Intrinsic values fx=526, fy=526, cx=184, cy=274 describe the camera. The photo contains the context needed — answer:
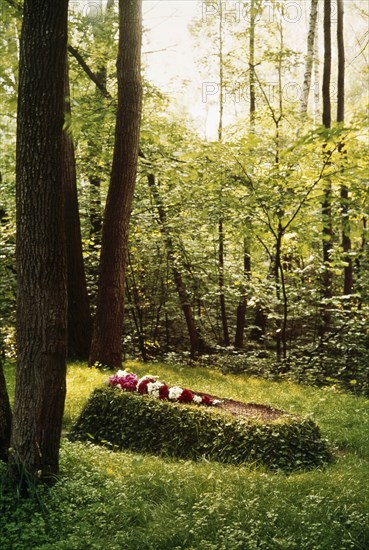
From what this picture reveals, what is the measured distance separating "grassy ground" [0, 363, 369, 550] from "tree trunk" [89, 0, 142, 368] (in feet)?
13.1

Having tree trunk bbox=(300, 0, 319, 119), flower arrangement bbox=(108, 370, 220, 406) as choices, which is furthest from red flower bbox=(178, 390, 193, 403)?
tree trunk bbox=(300, 0, 319, 119)

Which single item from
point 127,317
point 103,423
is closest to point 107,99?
point 127,317

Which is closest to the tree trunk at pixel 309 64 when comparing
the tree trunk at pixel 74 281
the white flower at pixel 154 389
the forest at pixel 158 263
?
the forest at pixel 158 263

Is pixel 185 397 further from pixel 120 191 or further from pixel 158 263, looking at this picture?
pixel 158 263

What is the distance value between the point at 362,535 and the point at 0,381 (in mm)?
3182

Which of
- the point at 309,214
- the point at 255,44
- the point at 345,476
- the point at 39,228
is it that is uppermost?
the point at 255,44

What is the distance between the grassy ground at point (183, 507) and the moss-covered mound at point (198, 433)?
352 mm

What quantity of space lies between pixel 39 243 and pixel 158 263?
8.99m

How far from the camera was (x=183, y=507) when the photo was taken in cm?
431

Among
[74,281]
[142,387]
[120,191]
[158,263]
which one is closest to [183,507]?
[142,387]

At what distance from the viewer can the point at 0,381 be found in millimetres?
4598

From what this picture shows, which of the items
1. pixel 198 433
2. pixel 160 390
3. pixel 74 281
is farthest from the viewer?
pixel 74 281

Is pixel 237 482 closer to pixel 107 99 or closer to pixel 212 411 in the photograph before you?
pixel 212 411

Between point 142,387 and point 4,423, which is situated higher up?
point 4,423
